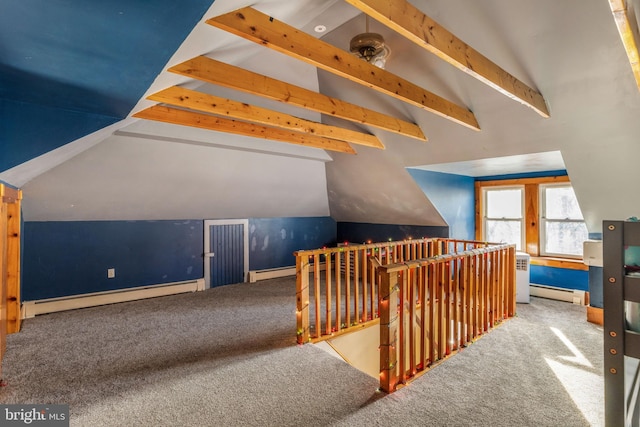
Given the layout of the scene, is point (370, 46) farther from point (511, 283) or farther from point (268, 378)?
point (511, 283)

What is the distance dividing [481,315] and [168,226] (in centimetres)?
460

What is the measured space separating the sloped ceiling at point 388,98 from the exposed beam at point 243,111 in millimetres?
157

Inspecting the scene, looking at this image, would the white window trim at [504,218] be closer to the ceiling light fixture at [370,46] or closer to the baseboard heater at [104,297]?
the ceiling light fixture at [370,46]

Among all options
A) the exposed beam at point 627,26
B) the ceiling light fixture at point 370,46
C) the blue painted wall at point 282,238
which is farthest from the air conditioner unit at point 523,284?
the blue painted wall at point 282,238

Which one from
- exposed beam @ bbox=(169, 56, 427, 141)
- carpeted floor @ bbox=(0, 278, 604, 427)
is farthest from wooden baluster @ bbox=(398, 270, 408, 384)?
exposed beam @ bbox=(169, 56, 427, 141)

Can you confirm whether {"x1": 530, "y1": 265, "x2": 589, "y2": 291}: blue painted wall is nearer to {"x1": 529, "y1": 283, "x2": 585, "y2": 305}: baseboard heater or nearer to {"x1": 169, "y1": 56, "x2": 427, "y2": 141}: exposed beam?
{"x1": 529, "y1": 283, "x2": 585, "y2": 305}: baseboard heater

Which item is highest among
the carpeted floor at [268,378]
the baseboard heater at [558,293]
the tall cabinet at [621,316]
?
the tall cabinet at [621,316]

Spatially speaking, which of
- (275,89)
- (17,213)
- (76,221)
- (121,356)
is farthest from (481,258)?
(76,221)

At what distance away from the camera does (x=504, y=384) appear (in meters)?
2.41

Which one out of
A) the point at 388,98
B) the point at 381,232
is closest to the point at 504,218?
the point at 381,232

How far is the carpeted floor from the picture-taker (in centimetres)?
205

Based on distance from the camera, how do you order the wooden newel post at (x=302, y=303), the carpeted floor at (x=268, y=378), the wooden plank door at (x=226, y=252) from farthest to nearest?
the wooden plank door at (x=226, y=252) < the wooden newel post at (x=302, y=303) < the carpeted floor at (x=268, y=378)

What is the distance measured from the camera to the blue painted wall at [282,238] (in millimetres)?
6027

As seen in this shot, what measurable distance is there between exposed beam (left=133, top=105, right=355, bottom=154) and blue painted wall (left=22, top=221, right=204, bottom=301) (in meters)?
2.22
